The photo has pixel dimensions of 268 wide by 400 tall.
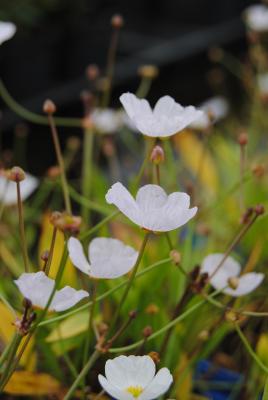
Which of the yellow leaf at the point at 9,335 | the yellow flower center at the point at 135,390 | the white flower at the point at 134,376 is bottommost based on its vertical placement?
the yellow leaf at the point at 9,335

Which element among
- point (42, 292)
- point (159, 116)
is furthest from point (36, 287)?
point (159, 116)

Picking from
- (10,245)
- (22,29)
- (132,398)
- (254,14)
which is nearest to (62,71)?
(22,29)

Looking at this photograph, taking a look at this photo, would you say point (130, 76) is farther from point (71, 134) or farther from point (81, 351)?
point (81, 351)

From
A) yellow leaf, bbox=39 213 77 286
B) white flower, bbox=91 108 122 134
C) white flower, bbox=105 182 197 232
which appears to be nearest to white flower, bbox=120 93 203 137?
white flower, bbox=105 182 197 232

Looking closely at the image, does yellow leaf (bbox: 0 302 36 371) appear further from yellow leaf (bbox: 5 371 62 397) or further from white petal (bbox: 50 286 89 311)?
white petal (bbox: 50 286 89 311)

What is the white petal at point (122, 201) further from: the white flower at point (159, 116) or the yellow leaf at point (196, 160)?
the yellow leaf at point (196, 160)

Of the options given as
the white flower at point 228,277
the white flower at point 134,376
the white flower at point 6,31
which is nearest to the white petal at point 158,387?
the white flower at point 134,376
